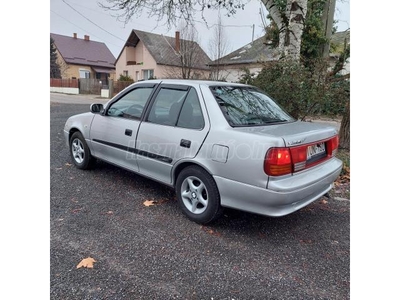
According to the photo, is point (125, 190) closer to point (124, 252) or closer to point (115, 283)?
point (124, 252)

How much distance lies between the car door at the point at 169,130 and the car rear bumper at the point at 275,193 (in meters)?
0.56

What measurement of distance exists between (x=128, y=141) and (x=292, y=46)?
4870mm

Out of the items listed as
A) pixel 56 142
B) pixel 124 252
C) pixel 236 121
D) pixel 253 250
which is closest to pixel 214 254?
pixel 253 250

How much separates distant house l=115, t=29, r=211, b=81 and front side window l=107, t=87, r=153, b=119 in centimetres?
1195

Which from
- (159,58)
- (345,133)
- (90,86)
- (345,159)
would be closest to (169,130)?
(345,159)

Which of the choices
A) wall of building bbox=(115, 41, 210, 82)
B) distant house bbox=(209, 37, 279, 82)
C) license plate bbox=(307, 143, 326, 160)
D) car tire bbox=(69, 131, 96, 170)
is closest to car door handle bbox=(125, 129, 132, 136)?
car tire bbox=(69, 131, 96, 170)

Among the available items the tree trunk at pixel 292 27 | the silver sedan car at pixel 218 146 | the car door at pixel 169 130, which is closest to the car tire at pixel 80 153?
the silver sedan car at pixel 218 146

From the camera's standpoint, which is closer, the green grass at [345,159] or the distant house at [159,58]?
the green grass at [345,159]

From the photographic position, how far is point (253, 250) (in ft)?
8.75

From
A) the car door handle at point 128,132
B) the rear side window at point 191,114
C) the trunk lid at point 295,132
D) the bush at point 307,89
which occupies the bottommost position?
the car door handle at point 128,132

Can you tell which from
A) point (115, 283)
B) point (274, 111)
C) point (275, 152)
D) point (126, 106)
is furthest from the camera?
point (126, 106)

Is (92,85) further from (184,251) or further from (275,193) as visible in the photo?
(275,193)

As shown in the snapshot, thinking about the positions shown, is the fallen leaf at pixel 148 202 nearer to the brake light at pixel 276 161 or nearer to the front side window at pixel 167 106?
the front side window at pixel 167 106

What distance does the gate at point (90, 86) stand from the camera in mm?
25133
